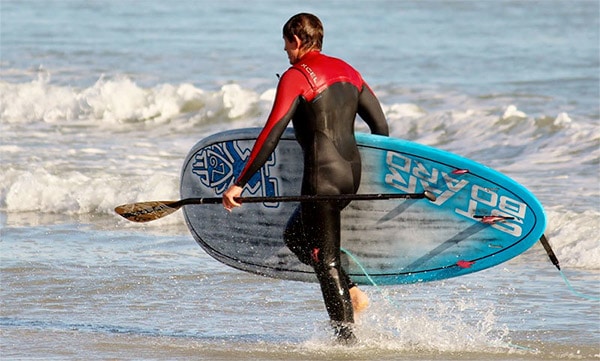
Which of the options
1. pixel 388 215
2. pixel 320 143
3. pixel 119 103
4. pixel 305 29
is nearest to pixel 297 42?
pixel 305 29

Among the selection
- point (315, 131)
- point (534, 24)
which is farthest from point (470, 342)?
point (534, 24)

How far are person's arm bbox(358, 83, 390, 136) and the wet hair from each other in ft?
1.21

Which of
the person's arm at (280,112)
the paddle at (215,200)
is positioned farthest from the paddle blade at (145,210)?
the person's arm at (280,112)

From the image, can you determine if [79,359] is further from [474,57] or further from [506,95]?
[474,57]

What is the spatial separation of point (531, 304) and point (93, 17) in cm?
2338

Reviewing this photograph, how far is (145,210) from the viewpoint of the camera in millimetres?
5625

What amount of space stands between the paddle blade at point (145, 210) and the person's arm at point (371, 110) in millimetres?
1066

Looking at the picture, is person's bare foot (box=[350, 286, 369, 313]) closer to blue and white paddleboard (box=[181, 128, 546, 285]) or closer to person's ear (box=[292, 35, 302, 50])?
blue and white paddleboard (box=[181, 128, 546, 285])

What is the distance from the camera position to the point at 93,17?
1114 inches

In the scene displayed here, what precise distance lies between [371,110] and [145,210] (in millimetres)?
1258

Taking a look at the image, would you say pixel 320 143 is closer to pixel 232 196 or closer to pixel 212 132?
pixel 232 196

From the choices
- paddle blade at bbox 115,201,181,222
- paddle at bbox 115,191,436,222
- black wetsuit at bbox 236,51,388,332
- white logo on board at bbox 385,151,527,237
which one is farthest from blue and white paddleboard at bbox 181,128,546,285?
paddle blade at bbox 115,201,181,222

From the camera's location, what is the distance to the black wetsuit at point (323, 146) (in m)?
4.93

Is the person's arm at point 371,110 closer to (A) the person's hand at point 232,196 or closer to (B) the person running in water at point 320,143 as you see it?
(B) the person running in water at point 320,143
